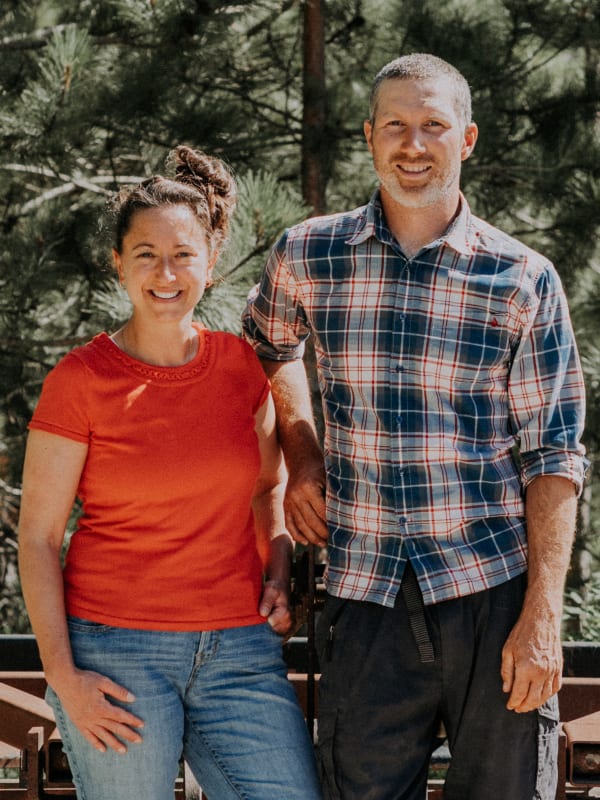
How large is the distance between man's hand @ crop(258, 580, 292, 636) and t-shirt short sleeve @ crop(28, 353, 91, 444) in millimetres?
473

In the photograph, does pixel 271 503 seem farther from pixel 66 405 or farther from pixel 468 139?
pixel 468 139

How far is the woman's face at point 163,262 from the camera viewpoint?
205cm

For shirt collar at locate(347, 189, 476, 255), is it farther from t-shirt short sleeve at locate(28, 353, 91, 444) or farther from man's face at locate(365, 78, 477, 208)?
t-shirt short sleeve at locate(28, 353, 91, 444)

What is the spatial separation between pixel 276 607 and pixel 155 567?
29 cm

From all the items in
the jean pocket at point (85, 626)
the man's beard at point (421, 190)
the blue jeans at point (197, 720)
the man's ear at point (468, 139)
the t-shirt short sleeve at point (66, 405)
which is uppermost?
the man's ear at point (468, 139)

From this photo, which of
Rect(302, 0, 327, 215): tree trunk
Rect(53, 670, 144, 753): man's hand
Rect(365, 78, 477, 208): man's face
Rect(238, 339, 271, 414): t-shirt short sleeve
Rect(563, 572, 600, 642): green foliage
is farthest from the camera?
Rect(302, 0, 327, 215): tree trunk

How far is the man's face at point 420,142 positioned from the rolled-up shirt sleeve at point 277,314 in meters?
0.29

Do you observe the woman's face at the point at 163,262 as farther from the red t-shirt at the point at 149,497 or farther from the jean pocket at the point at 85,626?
the jean pocket at the point at 85,626

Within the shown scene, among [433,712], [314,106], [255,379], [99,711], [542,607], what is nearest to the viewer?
[99,711]

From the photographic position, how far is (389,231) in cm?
212

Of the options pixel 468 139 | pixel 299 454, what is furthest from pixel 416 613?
pixel 468 139

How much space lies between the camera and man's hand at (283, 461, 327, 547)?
2.17m

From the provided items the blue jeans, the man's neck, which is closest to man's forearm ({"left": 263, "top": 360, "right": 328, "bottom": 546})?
the blue jeans

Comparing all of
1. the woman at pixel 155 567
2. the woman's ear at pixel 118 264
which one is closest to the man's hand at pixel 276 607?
the woman at pixel 155 567
